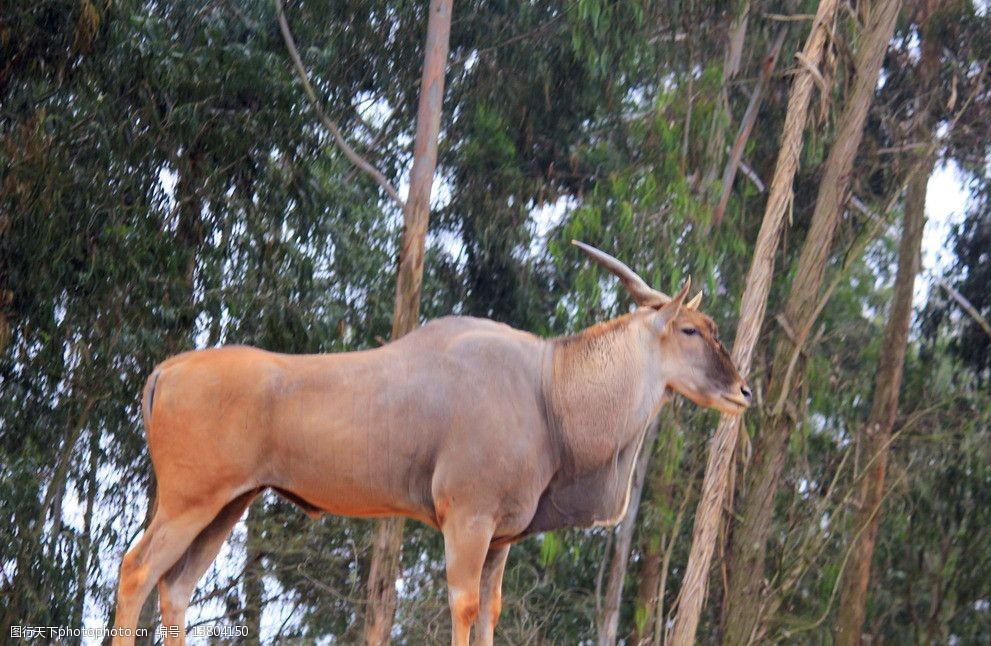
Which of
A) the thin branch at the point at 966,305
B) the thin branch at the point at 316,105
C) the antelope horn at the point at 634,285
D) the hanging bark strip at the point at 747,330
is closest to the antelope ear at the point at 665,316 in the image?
the antelope horn at the point at 634,285

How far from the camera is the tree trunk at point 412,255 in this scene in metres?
11.8

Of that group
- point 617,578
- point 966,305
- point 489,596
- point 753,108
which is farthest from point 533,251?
point 489,596

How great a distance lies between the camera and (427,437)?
705 centimetres

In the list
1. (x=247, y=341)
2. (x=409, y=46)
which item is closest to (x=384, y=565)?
(x=247, y=341)

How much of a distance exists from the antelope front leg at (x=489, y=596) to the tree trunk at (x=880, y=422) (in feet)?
37.4

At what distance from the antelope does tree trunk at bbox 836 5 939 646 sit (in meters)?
11.3

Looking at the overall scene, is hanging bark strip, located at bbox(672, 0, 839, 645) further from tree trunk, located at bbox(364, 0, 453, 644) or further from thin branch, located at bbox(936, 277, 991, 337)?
thin branch, located at bbox(936, 277, 991, 337)

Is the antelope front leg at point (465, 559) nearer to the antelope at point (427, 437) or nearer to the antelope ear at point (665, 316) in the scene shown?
the antelope at point (427, 437)

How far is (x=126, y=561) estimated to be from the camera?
22.8 feet

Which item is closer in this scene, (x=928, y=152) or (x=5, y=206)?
(x=5, y=206)

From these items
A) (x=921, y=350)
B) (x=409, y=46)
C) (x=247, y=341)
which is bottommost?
(x=247, y=341)

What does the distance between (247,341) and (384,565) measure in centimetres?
291

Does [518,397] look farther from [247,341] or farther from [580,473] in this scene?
[247,341]

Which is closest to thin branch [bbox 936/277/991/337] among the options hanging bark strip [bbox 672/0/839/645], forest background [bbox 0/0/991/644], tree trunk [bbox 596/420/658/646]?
forest background [bbox 0/0/991/644]
